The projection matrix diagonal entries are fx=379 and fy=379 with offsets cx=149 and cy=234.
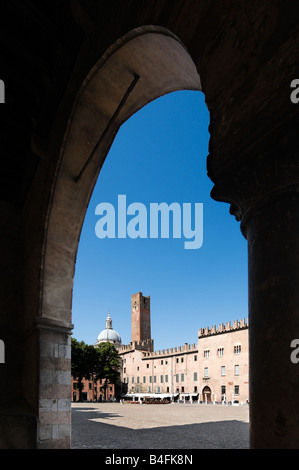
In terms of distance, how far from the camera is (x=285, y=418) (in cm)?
131

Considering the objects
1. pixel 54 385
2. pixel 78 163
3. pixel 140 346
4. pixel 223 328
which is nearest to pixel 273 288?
pixel 78 163

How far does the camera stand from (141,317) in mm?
63344

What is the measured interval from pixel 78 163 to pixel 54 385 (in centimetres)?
305

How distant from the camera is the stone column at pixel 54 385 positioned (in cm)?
496

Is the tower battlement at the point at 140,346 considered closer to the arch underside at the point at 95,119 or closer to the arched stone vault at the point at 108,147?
the arched stone vault at the point at 108,147

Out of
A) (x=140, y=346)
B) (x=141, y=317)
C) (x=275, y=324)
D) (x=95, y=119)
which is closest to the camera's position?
(x=275, y=324)

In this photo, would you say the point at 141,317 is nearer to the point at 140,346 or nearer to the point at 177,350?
the point at 140,346

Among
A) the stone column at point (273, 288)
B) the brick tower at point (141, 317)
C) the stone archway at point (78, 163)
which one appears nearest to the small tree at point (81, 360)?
the brick tower at point (141, 317)

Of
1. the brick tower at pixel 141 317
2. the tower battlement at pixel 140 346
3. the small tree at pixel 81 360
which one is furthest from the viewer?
the brick tower at pixel 141 317

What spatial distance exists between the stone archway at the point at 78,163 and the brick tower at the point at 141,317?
59019mm

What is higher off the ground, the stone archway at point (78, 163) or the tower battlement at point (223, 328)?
the stone archway at point (78, 163)
